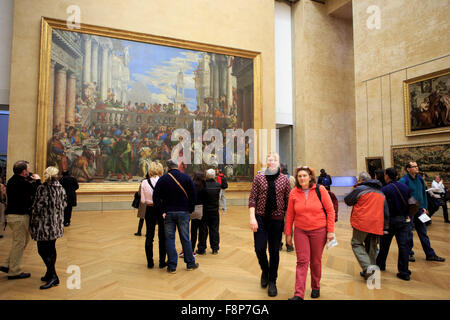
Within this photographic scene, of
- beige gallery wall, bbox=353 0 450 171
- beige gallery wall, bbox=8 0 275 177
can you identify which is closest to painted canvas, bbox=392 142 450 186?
beige gallery wall, bbox=353 0 450 171

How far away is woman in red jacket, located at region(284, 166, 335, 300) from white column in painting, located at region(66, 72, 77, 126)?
36.6ft

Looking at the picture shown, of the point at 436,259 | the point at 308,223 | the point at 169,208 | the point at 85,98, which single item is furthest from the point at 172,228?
the point at 85,98

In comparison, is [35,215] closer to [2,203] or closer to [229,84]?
[2,203]

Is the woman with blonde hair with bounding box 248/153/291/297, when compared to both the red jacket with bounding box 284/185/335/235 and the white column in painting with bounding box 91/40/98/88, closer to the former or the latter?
the red jacket with bounding box 284/185/335/235

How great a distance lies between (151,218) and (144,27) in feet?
38.0

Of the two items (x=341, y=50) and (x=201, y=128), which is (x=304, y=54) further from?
(x=201, y=128)

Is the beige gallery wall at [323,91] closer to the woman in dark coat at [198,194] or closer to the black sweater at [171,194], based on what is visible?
the woman in dark coat at [198,194]

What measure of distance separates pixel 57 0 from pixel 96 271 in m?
12.3

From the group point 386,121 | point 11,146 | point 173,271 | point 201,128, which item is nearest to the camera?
point 173,271

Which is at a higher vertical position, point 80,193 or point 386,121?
point 386,121

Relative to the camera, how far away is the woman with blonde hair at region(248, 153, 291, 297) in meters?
3.30

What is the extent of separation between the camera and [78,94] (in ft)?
39.3

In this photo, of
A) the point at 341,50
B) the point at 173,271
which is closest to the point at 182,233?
the point at 173,271

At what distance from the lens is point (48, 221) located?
11.9ft
